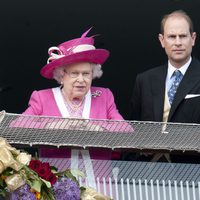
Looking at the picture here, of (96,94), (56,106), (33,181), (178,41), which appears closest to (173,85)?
→ (178,41)

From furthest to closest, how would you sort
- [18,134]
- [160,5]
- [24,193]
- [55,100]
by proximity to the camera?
[160,5]
[55,100]
[18,134]
[24,193]

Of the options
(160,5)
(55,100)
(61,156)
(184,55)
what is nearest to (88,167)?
(61,156)

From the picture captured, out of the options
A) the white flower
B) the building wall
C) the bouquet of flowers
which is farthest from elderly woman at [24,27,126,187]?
the building wall

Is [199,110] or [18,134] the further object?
[199,110]

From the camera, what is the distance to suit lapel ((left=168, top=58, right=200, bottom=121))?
27.2ft

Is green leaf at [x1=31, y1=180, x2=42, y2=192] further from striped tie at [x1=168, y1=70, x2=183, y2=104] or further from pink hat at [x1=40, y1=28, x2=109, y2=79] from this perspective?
striped tie at [x1=168, y1=70, x2=183, y2=104]

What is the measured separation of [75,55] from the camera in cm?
790

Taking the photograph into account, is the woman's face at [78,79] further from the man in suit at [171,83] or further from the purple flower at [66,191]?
the purple flower at [66,191]

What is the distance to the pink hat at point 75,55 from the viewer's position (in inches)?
312

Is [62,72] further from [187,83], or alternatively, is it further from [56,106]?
[187,83]

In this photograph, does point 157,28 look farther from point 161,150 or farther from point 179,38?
point 161,150

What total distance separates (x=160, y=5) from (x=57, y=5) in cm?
92

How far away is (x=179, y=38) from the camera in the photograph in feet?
27.6

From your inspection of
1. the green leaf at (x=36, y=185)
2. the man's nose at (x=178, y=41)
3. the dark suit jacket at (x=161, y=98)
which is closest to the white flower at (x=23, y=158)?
the green leaf at (x=36, y=185)
